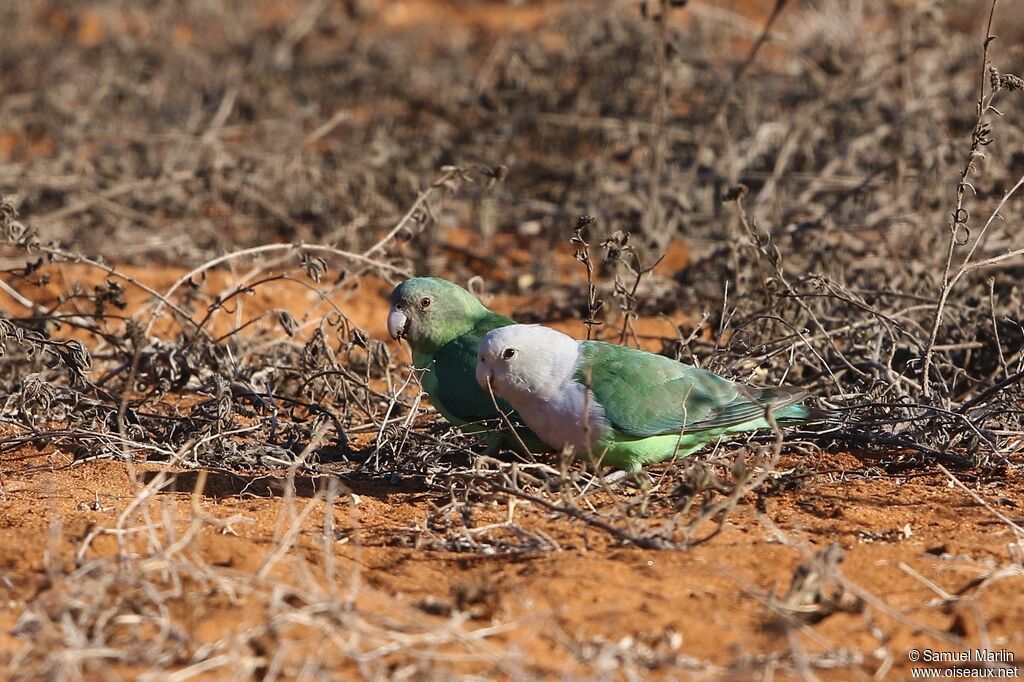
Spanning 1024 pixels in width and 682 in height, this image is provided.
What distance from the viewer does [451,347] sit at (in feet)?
16.5

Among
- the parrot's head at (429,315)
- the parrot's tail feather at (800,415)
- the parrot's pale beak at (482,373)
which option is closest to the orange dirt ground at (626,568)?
the parrot's tail feather at (800,415)

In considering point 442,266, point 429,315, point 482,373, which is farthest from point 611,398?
point 442,266

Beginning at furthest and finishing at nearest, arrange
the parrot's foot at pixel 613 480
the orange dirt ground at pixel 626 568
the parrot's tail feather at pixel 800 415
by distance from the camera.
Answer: the parrot's tail feather at pixel 800 415
the parrot's foot at pixel 613 480
the orange dirt ground at pixel 626 568

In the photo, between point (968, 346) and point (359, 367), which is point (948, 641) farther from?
point (359, 367)

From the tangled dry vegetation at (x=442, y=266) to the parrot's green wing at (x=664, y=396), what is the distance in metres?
0.16

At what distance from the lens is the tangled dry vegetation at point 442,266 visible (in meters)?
3.48

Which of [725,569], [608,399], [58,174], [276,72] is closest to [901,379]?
[608,399]

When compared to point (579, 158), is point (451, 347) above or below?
below

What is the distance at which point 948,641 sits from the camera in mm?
3326

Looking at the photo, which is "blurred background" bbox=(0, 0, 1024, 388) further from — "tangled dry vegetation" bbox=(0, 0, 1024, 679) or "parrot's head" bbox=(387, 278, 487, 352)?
"parrot's head" bbox=(387, 278, 487, 352)

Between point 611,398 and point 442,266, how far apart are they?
134 inches

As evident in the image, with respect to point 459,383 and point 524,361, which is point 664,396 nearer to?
point 524,361

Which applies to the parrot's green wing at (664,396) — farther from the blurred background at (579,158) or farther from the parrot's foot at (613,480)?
the blurred background at (579,158)

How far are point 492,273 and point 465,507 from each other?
3.80 meters
